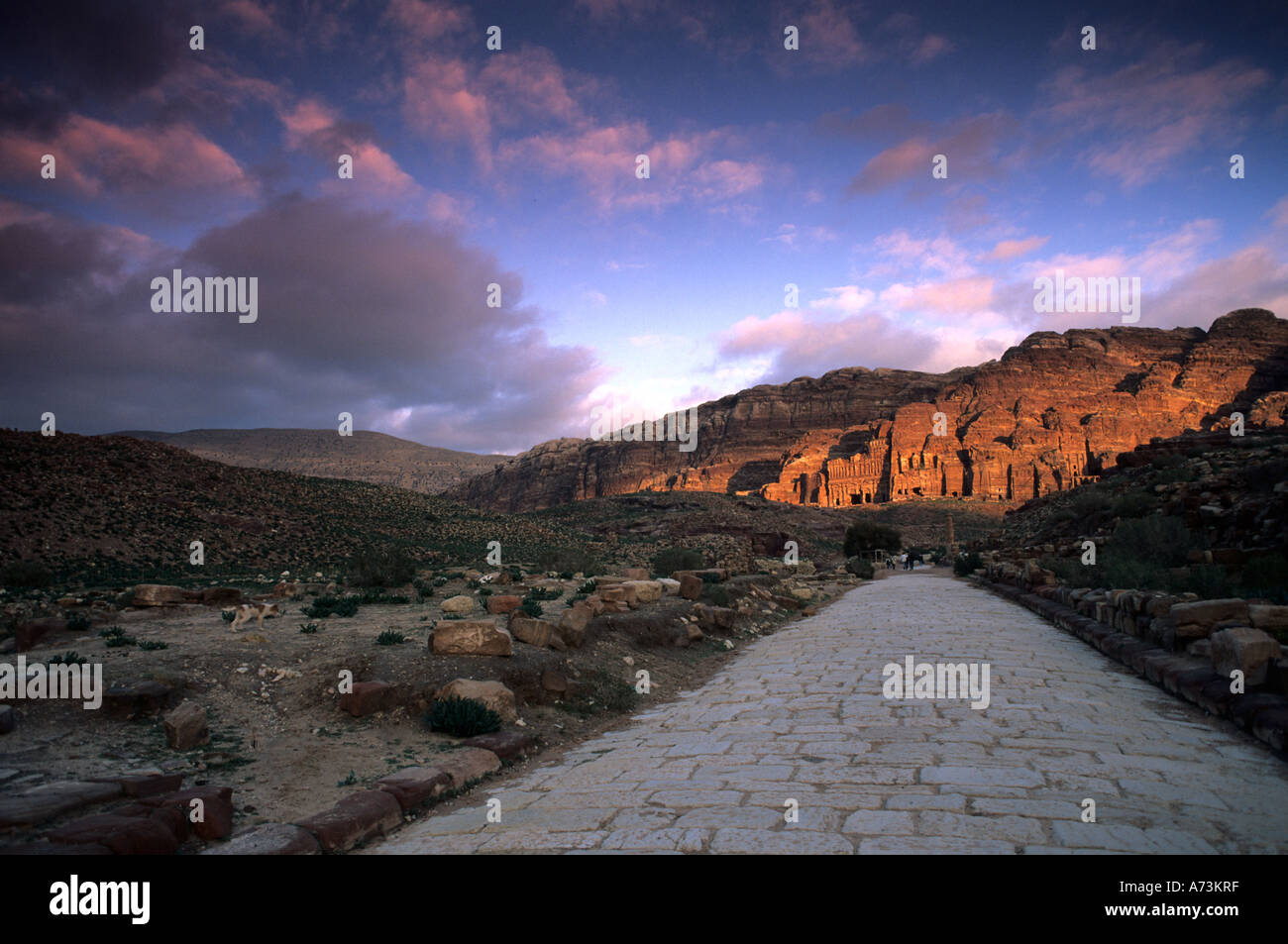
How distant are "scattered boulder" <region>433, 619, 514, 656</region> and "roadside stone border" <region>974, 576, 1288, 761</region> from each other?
22.4 feet

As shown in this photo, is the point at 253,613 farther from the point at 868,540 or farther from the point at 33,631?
the point at 868,540

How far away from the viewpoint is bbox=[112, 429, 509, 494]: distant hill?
371 feet

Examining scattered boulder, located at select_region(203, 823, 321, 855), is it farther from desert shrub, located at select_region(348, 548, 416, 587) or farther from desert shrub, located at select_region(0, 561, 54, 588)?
desert shrub, located at select_region(0, 561, 54, 588)

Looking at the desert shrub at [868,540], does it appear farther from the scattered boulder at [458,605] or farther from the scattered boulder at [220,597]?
the scattered boulder at [220,597]

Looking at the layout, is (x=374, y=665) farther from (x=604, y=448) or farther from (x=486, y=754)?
(x=604, y=448)

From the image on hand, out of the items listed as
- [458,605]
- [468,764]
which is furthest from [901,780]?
[458,605]

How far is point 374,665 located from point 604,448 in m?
136

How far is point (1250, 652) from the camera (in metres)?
5.57

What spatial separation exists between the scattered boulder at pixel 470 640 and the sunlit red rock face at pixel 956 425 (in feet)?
312

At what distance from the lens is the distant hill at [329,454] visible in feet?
371

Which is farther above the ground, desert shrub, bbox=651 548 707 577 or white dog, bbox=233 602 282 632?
white dog, bbox=233 602 282 632

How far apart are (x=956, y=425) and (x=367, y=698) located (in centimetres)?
11935

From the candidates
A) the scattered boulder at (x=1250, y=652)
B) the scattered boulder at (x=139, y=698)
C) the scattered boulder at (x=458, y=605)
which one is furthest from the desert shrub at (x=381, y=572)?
the scattered boulder at (x=1250, y=652)

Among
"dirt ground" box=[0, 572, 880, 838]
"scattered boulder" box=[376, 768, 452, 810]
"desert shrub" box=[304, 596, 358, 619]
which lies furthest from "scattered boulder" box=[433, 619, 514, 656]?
"desert shrub" box=[304, 596, 358, 619]
